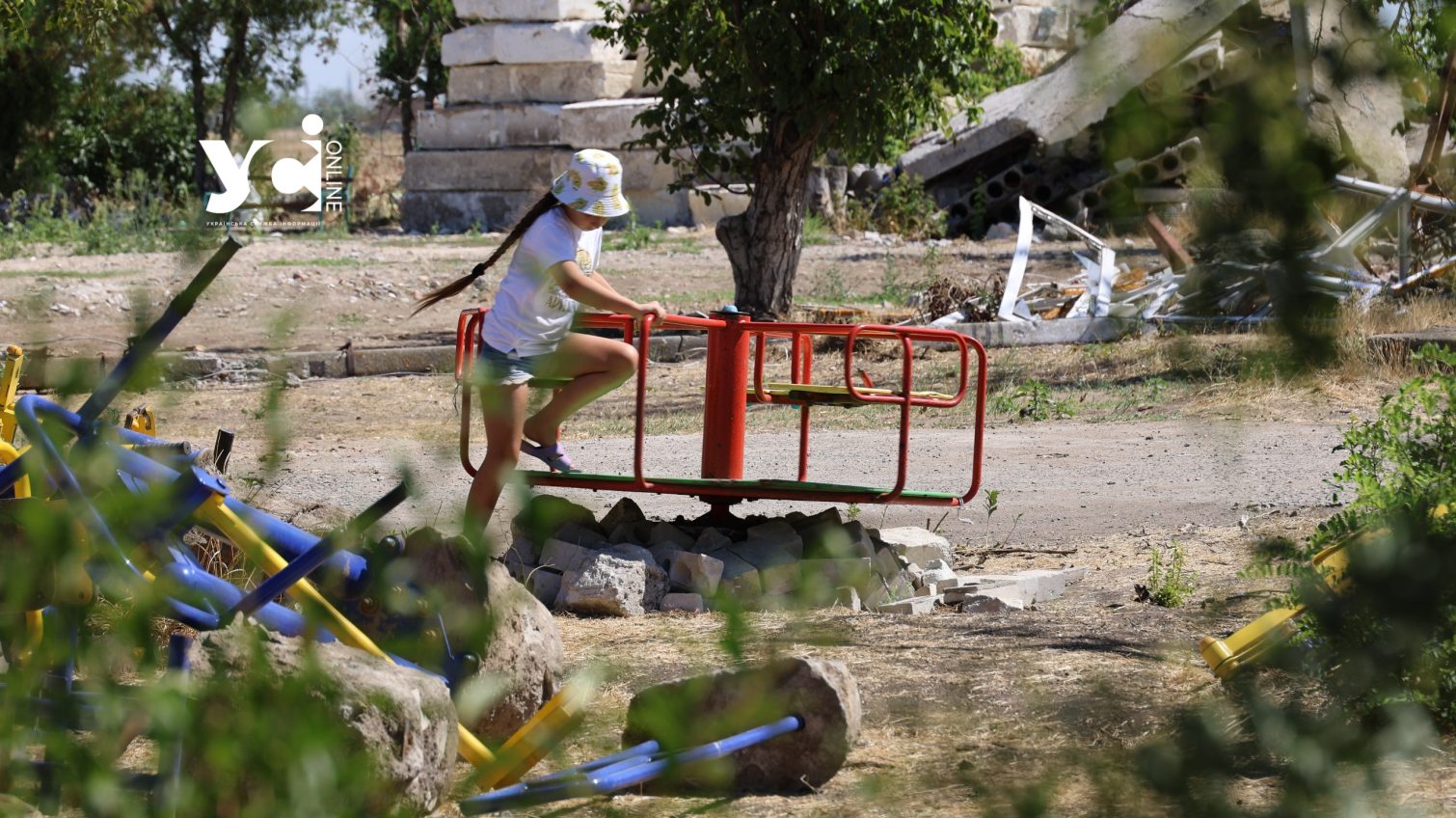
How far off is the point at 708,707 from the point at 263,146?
1.15 m

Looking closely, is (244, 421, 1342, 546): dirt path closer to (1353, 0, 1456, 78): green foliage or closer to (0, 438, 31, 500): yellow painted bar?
(0, 438, 31, 500): yellow painted bar

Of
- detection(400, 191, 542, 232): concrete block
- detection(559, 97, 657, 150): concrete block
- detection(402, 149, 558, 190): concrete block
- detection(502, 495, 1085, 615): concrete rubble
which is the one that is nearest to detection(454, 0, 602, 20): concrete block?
detection(559, 97, 657, 150): concrete block

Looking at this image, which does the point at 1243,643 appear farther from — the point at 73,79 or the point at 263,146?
the point at 73,79

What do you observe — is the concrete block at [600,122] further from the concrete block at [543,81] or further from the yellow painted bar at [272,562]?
the yellow painted bar at [272,562]

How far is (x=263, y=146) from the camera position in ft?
5.32

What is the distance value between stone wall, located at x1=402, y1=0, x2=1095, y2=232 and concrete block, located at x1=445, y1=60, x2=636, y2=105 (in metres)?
0.01

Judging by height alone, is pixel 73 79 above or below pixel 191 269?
above

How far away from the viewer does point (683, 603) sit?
5680 mm

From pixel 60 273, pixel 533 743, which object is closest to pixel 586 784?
pixel 533 743

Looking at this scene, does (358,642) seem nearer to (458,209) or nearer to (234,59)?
(458,209)

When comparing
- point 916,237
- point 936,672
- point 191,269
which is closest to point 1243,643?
point 936,672

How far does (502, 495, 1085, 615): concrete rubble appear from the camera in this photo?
561cm

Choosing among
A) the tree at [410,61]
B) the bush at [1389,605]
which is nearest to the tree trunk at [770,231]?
the bush at [1389,605]

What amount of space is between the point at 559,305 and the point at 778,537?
1.21m
